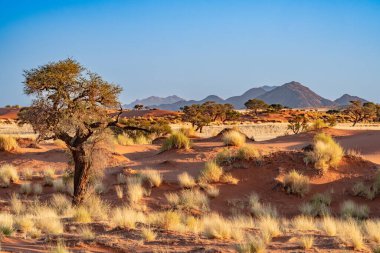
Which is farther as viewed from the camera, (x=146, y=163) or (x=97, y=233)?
(x=146, y=163)

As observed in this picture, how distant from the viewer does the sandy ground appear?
30.4 feet

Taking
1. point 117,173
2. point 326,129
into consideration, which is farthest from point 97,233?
point 326,129

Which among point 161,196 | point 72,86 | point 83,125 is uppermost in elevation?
point 72,86

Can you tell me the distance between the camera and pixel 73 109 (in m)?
14.2

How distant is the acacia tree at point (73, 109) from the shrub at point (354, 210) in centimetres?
751

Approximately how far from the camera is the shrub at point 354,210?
1455 centimetres

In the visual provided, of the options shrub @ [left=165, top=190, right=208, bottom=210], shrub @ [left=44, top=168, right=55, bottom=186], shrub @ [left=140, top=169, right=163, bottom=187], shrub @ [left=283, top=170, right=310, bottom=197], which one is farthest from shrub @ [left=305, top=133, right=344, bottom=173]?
shrub @ [left=44, top=168, right=55, bottom=186]

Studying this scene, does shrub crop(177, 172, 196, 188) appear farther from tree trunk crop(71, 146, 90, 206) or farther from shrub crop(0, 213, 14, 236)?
shrub crop(0, 213, 14, 236)

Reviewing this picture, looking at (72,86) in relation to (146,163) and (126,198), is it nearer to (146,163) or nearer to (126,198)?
(126,198)

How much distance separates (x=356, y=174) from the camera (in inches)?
742

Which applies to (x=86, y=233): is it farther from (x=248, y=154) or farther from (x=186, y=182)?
(x=248, y=154)

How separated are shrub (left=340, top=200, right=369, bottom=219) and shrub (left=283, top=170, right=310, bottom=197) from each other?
6.59 ft

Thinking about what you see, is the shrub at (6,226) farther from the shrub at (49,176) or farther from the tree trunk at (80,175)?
the shrub at (49,176)

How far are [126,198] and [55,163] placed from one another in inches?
350
